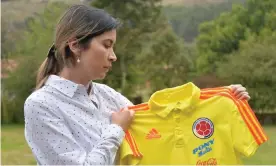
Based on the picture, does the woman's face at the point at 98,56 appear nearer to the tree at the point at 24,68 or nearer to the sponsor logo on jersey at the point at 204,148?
the sponsor logo on jersey at the point at 204,148

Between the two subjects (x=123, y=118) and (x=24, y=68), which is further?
(x=24, y=68)

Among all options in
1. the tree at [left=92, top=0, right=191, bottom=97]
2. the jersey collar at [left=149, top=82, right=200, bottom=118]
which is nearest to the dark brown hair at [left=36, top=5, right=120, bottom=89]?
the jersey collar at [left=149, top=82, right=200, bottom=118]

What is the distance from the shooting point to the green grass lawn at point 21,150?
2.65m

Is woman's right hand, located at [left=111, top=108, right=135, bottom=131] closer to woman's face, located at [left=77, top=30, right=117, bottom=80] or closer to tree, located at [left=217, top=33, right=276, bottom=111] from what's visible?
woman's face, located at [left=77, top=30, right=117, bottom=80]

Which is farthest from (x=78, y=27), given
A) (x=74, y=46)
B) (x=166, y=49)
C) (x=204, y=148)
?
(x=166, y=49)

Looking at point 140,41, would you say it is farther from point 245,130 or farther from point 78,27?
point 78,27

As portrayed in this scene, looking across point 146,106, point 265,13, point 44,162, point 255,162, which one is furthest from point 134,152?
point 255,162

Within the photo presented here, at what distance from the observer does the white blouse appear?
2.38 feet

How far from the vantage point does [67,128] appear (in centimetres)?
74

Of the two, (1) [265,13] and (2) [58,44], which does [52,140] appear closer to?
(2) [58,44]

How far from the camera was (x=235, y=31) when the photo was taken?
2752 mm

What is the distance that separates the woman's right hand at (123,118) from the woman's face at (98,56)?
100mm

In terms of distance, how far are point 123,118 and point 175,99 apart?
183mm

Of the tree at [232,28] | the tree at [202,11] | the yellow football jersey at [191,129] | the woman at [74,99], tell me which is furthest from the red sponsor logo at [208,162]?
the tree at [202,11]
